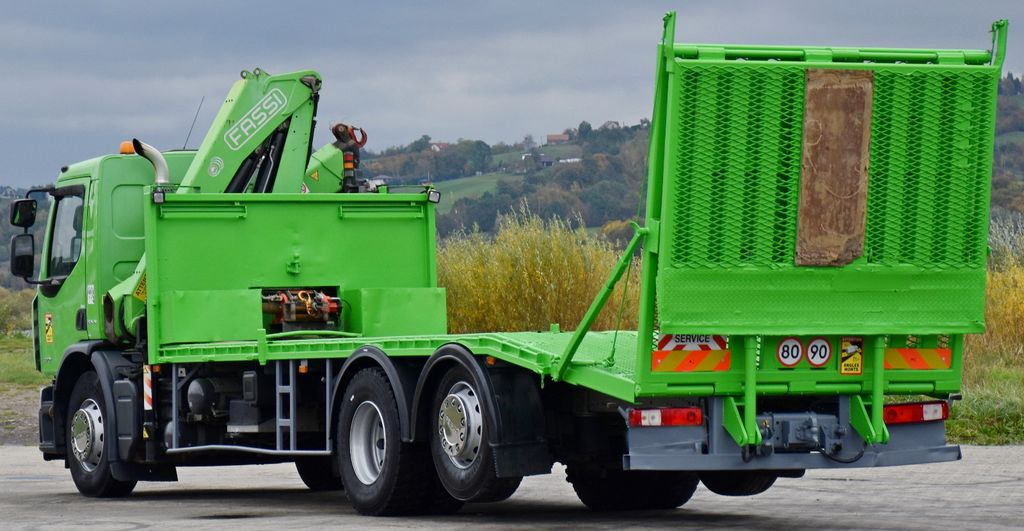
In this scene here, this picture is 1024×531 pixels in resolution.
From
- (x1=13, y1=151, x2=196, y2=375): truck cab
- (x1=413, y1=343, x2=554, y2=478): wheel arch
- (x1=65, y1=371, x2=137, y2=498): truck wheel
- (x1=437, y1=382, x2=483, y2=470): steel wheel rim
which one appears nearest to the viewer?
(x1=413, y1=343, x2=554, y2=478): wheel arch

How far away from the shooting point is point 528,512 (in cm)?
1308

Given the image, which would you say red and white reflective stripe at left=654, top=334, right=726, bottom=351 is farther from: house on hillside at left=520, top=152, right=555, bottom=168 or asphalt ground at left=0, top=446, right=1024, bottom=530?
house on hillside at left=520, top=152, right=555, bottom=168

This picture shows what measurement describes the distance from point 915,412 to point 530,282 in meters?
15.9

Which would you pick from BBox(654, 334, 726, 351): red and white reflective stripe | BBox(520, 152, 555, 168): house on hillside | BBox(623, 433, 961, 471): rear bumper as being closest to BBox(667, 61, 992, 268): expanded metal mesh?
BBox(654, 334, 726, 351): red and white reflective stripe

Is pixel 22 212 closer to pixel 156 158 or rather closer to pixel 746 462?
pixel 156 158

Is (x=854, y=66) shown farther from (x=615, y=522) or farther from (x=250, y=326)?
(x=250, y=326)

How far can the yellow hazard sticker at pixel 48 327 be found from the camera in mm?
16406

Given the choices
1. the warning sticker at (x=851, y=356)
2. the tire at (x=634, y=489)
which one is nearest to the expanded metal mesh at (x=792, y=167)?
the warning sticker at (x=851, y=356)

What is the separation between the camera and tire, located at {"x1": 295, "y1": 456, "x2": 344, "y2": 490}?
16.0 metres

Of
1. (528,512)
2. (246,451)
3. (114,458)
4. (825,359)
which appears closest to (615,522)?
(528,512)

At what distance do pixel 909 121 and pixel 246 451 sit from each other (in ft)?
20.4

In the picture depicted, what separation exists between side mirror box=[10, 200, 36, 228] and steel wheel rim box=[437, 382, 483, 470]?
5647mm

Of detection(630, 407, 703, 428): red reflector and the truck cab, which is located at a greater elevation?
the truck cab

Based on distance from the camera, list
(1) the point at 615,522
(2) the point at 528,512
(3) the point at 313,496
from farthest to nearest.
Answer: (3) the point at 313,496
(2) the point at 528,512
(1) the point at 615,522
